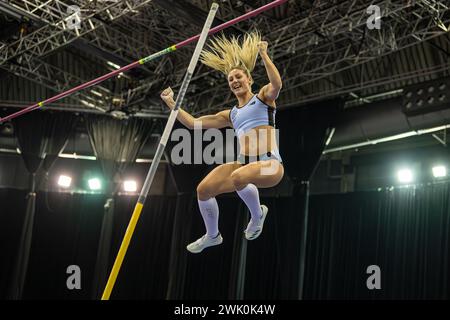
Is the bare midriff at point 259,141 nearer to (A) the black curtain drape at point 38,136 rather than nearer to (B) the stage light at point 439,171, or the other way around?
(B) the stage light at point 439,171

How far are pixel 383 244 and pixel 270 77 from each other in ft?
22.1

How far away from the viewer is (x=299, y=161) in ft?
35.0

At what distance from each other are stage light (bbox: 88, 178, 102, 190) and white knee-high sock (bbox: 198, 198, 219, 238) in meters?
9.30

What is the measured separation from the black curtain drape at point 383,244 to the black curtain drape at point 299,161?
69 cm

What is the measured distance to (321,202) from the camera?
1148cm

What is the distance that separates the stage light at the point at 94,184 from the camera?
1342cm

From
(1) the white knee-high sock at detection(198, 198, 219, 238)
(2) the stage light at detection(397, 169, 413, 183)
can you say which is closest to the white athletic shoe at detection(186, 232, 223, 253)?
(1) the white knee-high sock at detection(198, 198, 219, 238)

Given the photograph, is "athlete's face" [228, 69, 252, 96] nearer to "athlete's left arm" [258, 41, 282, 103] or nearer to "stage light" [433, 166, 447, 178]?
"athlete's left arm" [258, 41, 282, 103]

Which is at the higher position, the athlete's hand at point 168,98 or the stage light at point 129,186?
the stage light at point 129,186

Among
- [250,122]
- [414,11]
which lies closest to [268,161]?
[250,122]

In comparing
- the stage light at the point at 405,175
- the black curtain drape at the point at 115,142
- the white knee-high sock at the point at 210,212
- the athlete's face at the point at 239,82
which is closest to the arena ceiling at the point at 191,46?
the black curtain drape at the point at 115,142

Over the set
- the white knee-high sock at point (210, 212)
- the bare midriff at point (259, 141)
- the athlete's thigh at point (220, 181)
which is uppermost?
the bare midriff at point (259, 141)

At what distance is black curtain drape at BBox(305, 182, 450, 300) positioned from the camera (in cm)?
950

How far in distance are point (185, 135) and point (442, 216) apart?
4.96 meters
